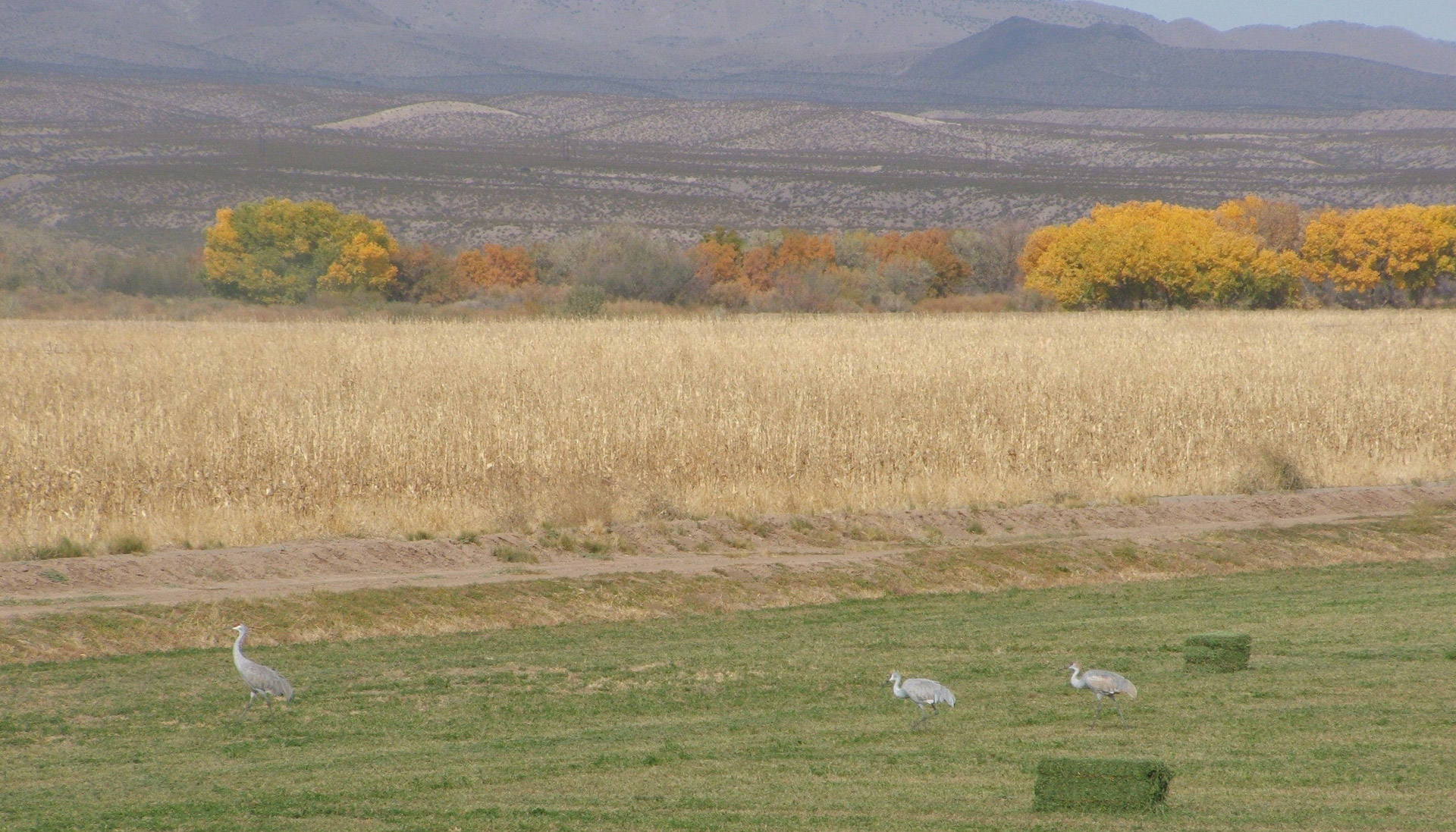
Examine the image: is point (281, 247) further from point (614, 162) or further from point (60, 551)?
point (614, 162)

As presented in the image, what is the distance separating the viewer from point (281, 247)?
71.9 meters

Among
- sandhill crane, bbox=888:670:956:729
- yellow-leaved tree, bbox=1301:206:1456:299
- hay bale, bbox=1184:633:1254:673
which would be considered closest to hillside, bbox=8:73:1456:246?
yellow-leaved tree, bbox=1301:206:1456:299

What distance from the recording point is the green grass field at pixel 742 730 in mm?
7527

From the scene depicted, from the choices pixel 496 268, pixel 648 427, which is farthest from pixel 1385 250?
pixel 648 427

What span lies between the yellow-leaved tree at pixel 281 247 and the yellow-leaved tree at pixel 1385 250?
1766 inches

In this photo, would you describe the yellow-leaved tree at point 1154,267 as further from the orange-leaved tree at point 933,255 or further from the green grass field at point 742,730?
the green grass field at point 742,730

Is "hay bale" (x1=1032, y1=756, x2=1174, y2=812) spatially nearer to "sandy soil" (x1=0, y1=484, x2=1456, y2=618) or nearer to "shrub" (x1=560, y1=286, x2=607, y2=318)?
"sandy soil" (x1=0, y1=484, x2=1456, y2=618)

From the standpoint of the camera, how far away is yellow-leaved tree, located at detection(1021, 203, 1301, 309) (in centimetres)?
6384

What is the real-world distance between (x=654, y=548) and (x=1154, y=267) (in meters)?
50.8

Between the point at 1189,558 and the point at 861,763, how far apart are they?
10.6m

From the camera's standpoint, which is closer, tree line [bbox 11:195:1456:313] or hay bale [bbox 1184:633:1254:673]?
hay bale [bbox 1184:633:1254:673]

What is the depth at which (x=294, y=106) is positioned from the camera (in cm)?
17588

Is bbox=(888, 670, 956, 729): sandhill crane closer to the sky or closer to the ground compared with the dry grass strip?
closer to the sky

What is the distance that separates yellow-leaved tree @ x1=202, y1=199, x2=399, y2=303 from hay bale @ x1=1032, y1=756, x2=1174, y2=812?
64551mm
